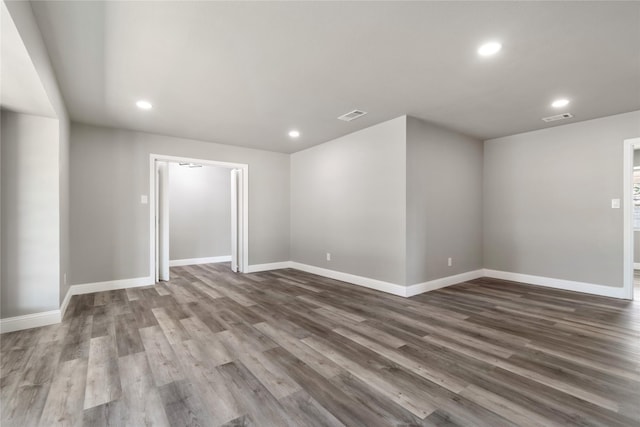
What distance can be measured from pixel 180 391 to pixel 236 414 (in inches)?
18.2

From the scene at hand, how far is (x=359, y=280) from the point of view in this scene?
466 cm

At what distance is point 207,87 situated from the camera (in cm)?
309

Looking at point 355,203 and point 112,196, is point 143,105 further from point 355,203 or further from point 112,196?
point 355,203

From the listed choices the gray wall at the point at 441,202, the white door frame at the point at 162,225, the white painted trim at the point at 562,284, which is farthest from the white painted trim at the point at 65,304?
the white painted trim at the point at 562,284

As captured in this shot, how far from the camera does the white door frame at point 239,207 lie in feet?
15.6

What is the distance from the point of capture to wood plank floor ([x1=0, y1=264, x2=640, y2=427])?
1624 millimetres

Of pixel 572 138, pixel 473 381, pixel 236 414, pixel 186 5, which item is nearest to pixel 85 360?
pixel 236 414

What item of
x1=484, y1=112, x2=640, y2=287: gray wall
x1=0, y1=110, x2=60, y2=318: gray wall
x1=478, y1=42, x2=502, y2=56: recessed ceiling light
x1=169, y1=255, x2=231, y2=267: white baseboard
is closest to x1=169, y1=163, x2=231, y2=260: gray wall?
x1=169, y1=255, x2=231, y2=267: white baseboard

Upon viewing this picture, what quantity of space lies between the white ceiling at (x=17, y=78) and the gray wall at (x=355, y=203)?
3.72 metres

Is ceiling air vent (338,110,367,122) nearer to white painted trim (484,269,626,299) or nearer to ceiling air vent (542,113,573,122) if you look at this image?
ceiling air vent (542,113,573,122)

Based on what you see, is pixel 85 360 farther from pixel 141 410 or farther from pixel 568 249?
pixel 568 249

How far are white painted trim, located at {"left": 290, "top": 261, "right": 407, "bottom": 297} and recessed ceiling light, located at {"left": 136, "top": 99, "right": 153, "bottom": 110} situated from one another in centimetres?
369

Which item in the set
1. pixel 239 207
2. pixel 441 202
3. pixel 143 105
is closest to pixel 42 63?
pixel 143 105

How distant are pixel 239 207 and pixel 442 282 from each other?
3.94 meters
